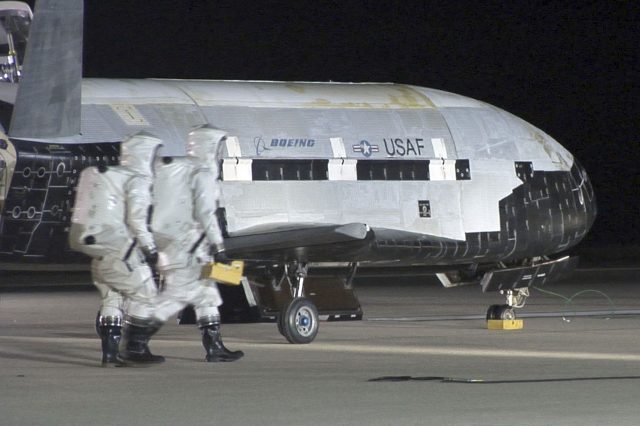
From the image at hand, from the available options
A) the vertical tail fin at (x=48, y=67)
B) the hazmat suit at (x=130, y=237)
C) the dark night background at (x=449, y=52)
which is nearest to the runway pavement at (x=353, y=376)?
the hazmat suit at (x=130, y=237)

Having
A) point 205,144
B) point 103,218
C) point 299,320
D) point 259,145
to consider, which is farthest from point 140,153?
point 299,320

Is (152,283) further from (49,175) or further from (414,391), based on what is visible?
(414,391)

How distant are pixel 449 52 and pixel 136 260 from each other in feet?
156

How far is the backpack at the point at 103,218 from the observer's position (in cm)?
1546

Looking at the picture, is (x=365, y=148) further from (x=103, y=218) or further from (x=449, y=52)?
(x=449, y=52)

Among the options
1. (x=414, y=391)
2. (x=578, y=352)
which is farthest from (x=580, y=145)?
(x=414, y=391)

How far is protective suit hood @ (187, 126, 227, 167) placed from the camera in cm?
1636

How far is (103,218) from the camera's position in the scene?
1549cm

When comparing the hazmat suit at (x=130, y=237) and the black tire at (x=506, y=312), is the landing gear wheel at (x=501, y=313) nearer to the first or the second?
the black tire at (x=506, y=312)

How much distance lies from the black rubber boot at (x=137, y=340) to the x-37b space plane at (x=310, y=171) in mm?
2248

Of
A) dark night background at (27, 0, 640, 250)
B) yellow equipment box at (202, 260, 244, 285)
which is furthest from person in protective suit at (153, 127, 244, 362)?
dark night background at (27, 0, 640, 250)

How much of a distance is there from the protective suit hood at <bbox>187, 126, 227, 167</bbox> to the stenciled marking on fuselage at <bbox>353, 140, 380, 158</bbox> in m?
3.66

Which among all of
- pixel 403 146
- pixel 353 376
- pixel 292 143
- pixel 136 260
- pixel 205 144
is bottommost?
pixel 353 376

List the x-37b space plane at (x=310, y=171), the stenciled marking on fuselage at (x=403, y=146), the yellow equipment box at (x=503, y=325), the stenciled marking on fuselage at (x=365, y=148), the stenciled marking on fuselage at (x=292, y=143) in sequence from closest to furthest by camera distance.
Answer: the x-37b space plane at (x=310, y=171), the stenciled marking on fuselage at (x=292, y=143), the stenciled marking on fuselage at (x=365, y=148), the stenciled marking on fuselage at (x=403, y=146), the yellow equipment box at (x=503, y=325)
